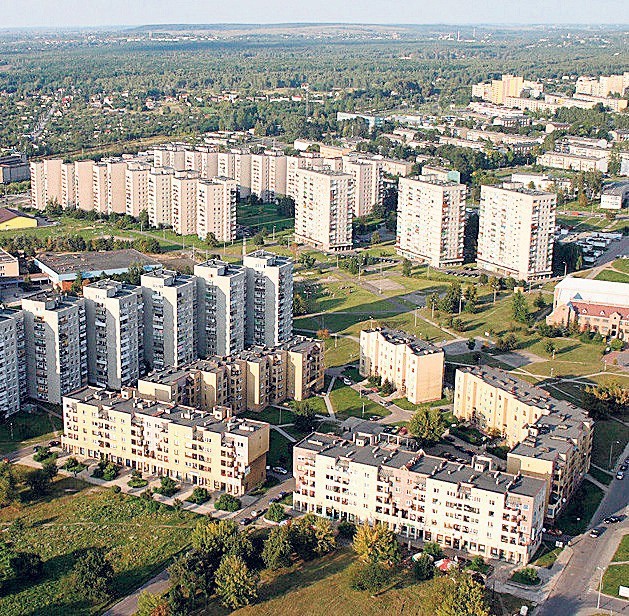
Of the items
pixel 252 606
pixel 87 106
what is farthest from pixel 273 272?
pixel 87 106

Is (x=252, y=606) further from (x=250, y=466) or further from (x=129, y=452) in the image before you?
(x=129, y=452)

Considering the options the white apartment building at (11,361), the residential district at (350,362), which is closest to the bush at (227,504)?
the residential district at (350,362)

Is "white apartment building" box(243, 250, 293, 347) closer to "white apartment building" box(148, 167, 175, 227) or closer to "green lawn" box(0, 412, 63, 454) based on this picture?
"green lawn" box(0, 412, 63, 454)

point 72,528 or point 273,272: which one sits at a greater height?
point 273,272

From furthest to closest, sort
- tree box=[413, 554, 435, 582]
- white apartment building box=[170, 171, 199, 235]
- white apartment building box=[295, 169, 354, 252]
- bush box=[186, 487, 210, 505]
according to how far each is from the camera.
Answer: white apartment building box=[170, 171, 199, 235] < white apartment building box=[295, 169, 354, 252] < bush box=[186, 487, 210, 505] < tree box=[413, 554, 435, 582]

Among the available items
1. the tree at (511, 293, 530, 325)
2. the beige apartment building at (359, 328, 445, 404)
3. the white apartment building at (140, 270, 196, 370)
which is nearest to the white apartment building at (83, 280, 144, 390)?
the white apartment building at (140, 270, 196, 370)

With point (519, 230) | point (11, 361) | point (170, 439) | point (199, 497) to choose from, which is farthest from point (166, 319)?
point (519, 230)
